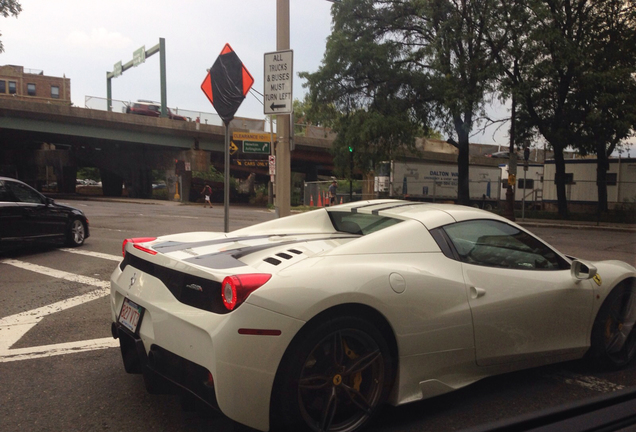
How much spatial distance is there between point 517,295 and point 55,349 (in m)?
3.82

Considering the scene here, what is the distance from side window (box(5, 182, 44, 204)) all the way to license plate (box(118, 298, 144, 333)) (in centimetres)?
740

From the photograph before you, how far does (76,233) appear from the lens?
10805mm

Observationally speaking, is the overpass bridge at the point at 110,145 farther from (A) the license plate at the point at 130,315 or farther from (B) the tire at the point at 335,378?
(B) the tire at the point at 335,378

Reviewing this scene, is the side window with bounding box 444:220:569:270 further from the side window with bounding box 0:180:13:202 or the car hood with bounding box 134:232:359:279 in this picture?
the side window with bounding box 0:180:13:202

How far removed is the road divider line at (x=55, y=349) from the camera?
434cm

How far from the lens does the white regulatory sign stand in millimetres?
7762

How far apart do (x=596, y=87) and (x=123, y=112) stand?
31.0m

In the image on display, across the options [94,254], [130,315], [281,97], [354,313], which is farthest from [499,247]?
[94,254]

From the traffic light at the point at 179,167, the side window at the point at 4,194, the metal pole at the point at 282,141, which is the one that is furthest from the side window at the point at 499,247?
the traffic light at the point at 179,167

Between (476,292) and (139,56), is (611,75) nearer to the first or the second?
(476,292)

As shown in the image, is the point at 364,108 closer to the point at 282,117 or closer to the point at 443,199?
the point at 443,199

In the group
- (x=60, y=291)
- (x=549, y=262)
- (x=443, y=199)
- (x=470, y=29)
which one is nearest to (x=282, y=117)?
(x=60, y=291)

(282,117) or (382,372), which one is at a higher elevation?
(282,117)

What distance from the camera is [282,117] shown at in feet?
26.9
